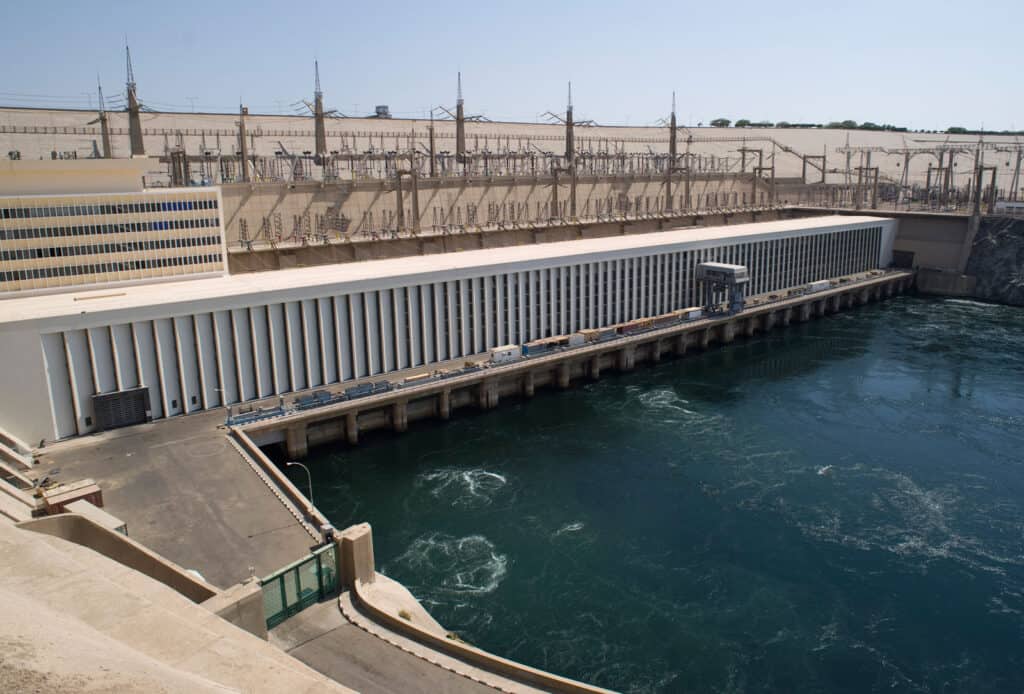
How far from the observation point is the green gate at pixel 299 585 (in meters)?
18.9

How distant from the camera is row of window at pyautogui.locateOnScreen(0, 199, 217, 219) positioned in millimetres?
35312

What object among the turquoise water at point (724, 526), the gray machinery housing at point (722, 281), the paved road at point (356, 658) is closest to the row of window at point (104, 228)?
the turquoise water at point (724, 526)

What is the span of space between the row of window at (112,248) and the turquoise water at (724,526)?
46.7 ft

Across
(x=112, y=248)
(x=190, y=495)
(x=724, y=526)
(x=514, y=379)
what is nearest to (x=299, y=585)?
(x=190, y=495)

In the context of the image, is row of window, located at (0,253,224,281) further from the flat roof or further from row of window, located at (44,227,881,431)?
row of window, located at (44,227,881,431)

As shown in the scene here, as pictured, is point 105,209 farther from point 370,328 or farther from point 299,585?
point 299,585

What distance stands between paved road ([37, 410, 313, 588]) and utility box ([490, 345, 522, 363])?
1482 cm

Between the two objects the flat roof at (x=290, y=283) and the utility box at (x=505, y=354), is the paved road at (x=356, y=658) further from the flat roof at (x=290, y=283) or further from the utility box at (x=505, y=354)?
the utility box at (x=505, y=354)

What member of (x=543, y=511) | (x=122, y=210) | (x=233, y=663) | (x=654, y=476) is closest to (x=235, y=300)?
(x=122, y=210)

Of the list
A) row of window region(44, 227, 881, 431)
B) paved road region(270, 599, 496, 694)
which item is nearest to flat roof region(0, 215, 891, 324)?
row of window region(44, 227, 881, 431)

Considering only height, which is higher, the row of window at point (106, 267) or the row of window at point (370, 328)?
the row of window at point (106, 267)

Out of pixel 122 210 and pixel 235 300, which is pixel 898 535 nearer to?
pixel 235 300

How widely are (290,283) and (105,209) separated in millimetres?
9740

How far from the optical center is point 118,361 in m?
32.0
